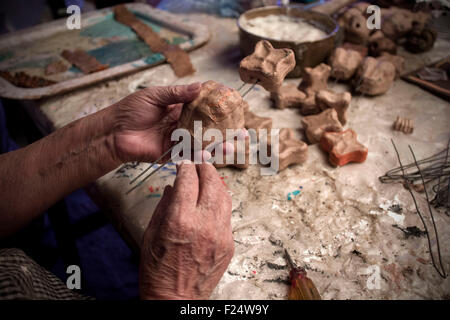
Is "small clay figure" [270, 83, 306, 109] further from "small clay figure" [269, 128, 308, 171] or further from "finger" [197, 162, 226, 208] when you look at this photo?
"finger" [197, 162, 226, 208]

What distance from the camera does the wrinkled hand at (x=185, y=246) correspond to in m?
1.28

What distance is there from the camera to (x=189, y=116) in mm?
1689

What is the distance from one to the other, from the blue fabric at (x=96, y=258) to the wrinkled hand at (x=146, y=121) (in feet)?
5.21

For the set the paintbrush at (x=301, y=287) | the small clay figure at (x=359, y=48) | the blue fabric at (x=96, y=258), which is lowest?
the blue fabric at (x=96, y=258)

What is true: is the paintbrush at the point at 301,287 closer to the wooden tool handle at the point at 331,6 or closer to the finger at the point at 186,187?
the finger at the point at 186,187

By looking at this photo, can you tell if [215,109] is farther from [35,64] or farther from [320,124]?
[35,64]

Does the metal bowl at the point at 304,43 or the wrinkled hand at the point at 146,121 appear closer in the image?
the wrinkled hand at the point at 146,121

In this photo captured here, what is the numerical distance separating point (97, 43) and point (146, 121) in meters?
2.29

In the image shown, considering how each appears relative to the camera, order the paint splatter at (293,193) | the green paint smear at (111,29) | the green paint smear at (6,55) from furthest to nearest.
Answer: the green paint smear at (111,29), the green paint smear at (6,55), the paint splatter at (293,193)

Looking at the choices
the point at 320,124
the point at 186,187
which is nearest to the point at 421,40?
the point at 320,124

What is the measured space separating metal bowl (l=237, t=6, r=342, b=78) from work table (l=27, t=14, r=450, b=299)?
460 millimetres

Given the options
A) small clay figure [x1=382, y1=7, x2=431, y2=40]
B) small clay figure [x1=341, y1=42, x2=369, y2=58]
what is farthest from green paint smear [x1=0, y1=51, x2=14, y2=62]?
small clay figure [x1=382, y1=7, x2=431, y2=40]


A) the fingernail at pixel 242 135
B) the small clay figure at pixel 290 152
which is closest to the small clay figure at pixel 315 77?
the small clay figure at pixel 290 152

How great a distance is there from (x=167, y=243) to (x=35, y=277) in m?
0.59
